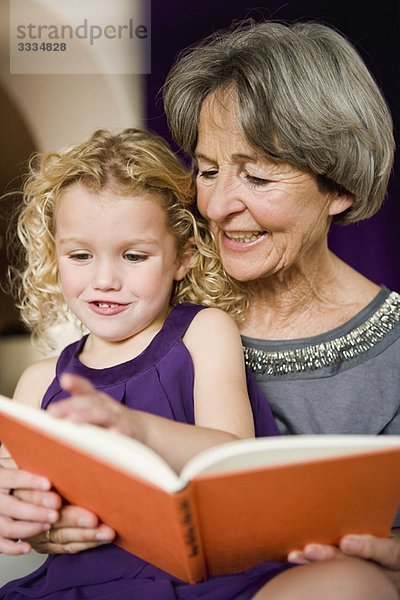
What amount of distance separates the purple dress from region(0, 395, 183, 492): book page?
1.13 feet

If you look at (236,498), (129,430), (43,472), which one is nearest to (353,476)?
(236,498)

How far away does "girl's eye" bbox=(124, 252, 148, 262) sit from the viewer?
1.62m

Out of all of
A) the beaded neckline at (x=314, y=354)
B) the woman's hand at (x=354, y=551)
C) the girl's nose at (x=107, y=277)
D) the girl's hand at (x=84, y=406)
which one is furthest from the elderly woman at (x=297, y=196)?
the girl's hand at (x=84, y=406)

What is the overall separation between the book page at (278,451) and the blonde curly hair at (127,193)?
2.44 feet

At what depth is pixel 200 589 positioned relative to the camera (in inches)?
51.2

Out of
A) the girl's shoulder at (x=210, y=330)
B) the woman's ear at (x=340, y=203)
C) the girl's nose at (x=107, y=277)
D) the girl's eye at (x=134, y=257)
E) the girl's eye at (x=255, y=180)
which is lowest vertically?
the girl's shoulder at (x=210, y=330)

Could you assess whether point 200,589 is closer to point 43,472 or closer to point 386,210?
point 43,472

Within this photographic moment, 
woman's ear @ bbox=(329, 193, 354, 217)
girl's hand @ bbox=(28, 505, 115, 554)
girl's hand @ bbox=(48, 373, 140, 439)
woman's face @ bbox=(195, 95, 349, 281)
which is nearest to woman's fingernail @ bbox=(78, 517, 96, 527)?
girl's hand @ bbox=(28, 505, 115, 554)

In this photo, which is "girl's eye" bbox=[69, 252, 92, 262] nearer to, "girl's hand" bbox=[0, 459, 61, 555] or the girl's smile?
the girl's smile

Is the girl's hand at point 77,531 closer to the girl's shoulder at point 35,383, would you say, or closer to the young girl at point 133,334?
the young girl at point 133,334

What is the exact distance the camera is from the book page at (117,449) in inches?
39.9

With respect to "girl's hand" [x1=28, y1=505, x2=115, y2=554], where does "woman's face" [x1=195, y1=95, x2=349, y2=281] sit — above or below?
above

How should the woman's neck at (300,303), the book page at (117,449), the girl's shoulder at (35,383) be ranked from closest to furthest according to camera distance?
the book page at (117,449) < the girl's shoulder at (35,383) < the woman's neck at (300,303)

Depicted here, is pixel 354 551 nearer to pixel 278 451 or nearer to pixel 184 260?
pixel 278 451
